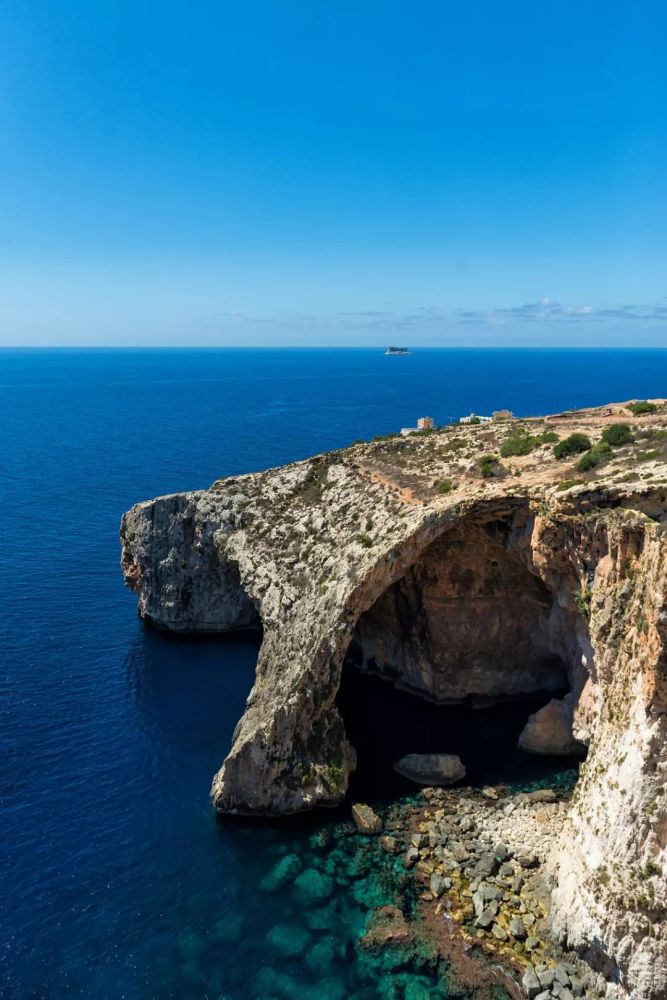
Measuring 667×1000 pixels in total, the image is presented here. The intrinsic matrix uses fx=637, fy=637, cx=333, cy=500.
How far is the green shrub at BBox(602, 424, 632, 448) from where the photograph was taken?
4403cm

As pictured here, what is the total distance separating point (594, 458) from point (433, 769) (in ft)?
73.4

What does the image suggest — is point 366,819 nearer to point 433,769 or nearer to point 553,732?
point 433,769

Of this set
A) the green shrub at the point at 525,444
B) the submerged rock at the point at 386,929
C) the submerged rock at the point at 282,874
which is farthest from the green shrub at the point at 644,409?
the submerged rock at the point at 282,874

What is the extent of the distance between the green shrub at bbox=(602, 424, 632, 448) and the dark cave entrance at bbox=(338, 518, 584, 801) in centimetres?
957

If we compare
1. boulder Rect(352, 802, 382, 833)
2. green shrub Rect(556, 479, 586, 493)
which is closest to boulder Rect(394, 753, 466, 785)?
boulder Rect(352, 802, 382, 833)

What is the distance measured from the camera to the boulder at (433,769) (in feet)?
133

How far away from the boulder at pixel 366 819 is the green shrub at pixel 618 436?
28.7 meters

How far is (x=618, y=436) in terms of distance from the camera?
44.1 metres

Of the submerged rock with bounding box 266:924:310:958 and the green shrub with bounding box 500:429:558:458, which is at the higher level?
the green shrub with bounding box 500:429:558:458

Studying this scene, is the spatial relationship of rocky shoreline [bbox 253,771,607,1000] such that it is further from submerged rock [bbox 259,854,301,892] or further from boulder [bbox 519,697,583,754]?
boulder [bbox 519,697,583,754]

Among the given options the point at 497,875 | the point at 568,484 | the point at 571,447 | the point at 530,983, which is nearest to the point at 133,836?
the point at 497,875

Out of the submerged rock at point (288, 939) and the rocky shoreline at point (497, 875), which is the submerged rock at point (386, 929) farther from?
the submerged rock at point (288, 939)

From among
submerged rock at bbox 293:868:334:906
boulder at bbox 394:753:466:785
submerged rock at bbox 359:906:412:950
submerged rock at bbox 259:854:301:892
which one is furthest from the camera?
boulder at bbox 394:753:466:785

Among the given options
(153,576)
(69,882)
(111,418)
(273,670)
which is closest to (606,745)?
(273,670)
